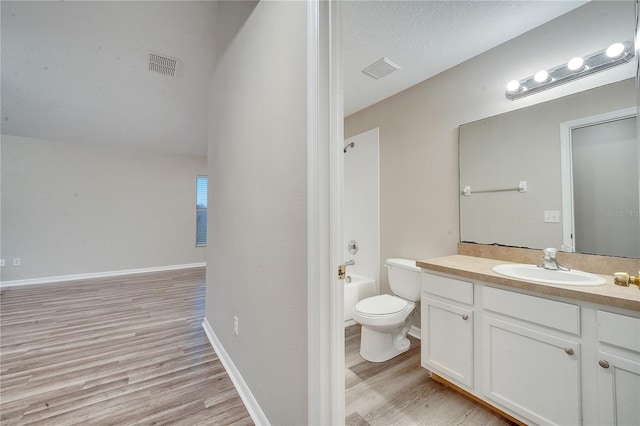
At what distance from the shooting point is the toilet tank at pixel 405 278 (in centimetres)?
233

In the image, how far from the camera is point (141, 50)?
9.00 feet

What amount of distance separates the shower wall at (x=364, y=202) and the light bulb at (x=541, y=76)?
4.82 feet

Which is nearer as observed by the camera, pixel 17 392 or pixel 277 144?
pixel 277 144

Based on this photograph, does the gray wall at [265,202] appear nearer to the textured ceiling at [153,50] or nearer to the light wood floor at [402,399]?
the textured ceiling at [153,50]

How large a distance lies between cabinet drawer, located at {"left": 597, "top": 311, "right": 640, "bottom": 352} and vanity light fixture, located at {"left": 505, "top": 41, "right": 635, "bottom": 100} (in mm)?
1451

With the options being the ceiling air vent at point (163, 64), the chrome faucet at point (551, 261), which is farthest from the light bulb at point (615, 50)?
the ceiling air vent at point (163, 64)

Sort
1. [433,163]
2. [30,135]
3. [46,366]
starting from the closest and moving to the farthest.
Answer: [46,366] < [433,163] < [30,135]

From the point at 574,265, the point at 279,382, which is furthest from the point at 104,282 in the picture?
the point at 574,265

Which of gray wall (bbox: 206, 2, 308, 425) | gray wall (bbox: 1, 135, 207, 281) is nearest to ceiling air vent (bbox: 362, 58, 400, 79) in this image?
gray wall (bbox: 206, 2, 308, 425)

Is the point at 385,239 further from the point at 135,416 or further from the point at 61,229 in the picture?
the point at 61,229

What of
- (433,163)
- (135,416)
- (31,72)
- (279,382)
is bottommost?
(135,416)

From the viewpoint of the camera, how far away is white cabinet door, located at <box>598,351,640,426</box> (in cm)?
105

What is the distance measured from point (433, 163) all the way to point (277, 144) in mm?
1765

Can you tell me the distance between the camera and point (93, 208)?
183 inches
